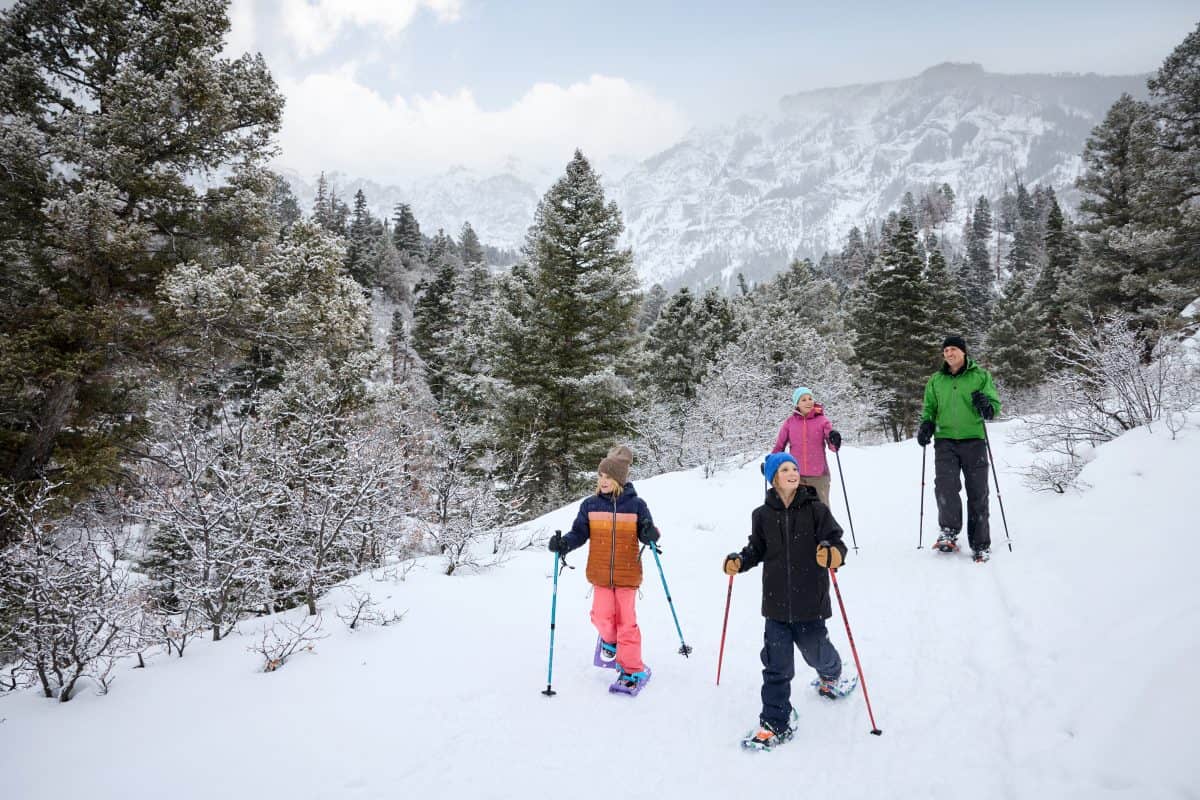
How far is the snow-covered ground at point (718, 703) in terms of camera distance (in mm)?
2957

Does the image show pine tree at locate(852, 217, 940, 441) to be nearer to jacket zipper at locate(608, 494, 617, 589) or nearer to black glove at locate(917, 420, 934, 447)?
black glove at locate(917, 420, 934, 447)

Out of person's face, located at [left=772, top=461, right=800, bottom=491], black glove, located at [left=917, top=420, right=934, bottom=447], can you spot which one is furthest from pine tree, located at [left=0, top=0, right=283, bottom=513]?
black glove, located at [left=917, top=420, right=934, bottom=447]

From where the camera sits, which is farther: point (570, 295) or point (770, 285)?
point (770, 285)

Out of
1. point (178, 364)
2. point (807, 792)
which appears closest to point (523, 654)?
point (807, 792)

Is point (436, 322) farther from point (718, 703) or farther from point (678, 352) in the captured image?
point (718, 703)

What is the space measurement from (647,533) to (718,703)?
4.28 feet

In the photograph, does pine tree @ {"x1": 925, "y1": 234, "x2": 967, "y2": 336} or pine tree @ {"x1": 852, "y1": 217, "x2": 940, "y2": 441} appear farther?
pine tree @ {"x1": 925, "y1": 234, "x2": 967, "y2": 336}

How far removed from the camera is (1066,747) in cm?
285

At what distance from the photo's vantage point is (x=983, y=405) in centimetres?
552

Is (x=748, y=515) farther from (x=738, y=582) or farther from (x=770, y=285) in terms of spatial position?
(x=770, y=285)

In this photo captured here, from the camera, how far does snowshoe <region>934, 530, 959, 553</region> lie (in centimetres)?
598

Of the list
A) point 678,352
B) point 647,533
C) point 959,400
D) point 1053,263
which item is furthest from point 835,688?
point 1053,263

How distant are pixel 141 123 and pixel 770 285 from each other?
117ft

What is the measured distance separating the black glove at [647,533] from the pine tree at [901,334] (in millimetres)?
27573
